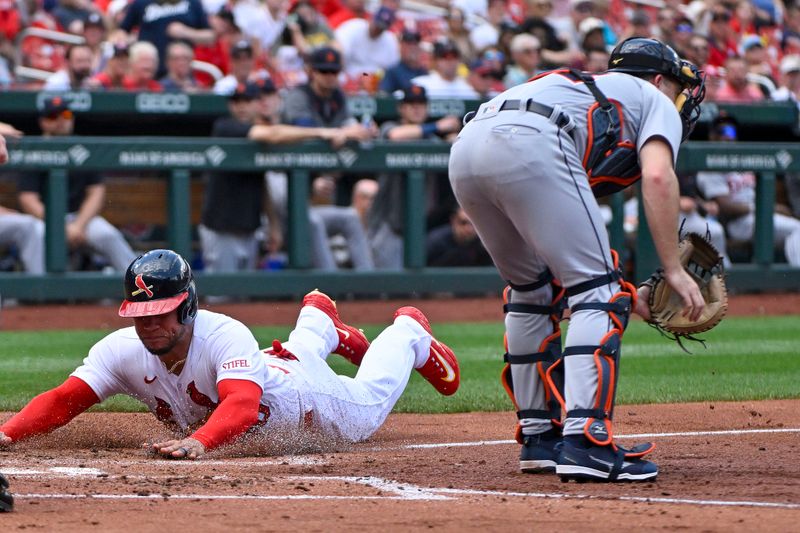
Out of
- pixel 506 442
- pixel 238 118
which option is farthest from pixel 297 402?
pixel 238 118

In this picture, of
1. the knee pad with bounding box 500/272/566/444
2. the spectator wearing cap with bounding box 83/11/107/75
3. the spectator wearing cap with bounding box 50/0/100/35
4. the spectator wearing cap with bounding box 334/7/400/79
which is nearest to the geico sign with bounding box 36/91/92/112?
the spectator wearing cap with bounding box 83/11/107/75

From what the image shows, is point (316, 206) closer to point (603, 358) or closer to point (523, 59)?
point (523, 59)

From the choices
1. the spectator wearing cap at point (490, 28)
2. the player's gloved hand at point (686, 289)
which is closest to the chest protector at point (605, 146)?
the player's gloved hand at point (686, 289)

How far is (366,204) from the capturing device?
40.7 feet

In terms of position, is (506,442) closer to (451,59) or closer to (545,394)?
(545,394)

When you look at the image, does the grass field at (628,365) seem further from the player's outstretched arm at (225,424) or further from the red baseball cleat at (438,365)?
the player's outstretched arm at (225,424)

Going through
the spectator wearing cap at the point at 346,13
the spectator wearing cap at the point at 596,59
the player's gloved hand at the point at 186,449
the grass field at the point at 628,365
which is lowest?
the grass field at the point at 628,365

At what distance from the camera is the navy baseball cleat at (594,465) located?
170 inches

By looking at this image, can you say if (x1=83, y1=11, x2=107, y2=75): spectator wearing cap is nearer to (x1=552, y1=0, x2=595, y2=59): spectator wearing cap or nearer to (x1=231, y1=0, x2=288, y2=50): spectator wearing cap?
(x1=231, y1=0, x2=288, y2=50): spectator wearing cap

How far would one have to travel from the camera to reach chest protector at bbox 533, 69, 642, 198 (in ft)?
14.6

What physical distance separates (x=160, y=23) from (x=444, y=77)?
2923mm

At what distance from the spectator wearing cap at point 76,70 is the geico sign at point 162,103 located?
584 mm

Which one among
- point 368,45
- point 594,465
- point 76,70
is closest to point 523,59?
point 368,45

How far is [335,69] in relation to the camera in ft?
38.4
